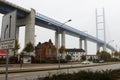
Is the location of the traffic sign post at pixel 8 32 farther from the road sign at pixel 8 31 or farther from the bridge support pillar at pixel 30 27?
the bridge support pillar at pixel 30 27

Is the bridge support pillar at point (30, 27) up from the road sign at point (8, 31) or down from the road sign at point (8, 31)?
up

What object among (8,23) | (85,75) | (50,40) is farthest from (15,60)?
(50,40)

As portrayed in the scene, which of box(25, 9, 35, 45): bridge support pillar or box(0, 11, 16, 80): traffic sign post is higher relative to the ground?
box(25, 9, 35, 45): bridge support pillar

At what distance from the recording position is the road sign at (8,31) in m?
6.03

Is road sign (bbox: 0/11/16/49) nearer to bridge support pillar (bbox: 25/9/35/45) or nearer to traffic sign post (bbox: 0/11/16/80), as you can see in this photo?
traffic sign post (bbox: 0/11/16/80)

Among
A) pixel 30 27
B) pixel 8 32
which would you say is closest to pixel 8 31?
pixel 8 32

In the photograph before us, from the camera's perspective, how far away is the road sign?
603 centimetres

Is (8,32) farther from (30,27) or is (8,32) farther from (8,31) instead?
(30,27)

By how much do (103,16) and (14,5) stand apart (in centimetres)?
8833

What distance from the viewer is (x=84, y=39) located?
464 ft

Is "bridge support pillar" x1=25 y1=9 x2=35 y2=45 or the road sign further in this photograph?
"bridge support pillar" x1=25 y1=9 x2=35 y2=45

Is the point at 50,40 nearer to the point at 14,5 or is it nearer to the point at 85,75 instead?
the point at 14,5

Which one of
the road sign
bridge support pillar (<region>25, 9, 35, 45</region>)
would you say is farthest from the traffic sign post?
bridge support pillar (<region>25, 9, 35, 45</region>)

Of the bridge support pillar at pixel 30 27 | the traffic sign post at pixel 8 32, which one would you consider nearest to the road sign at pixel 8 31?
the traffic sign post at pixel 8 32
